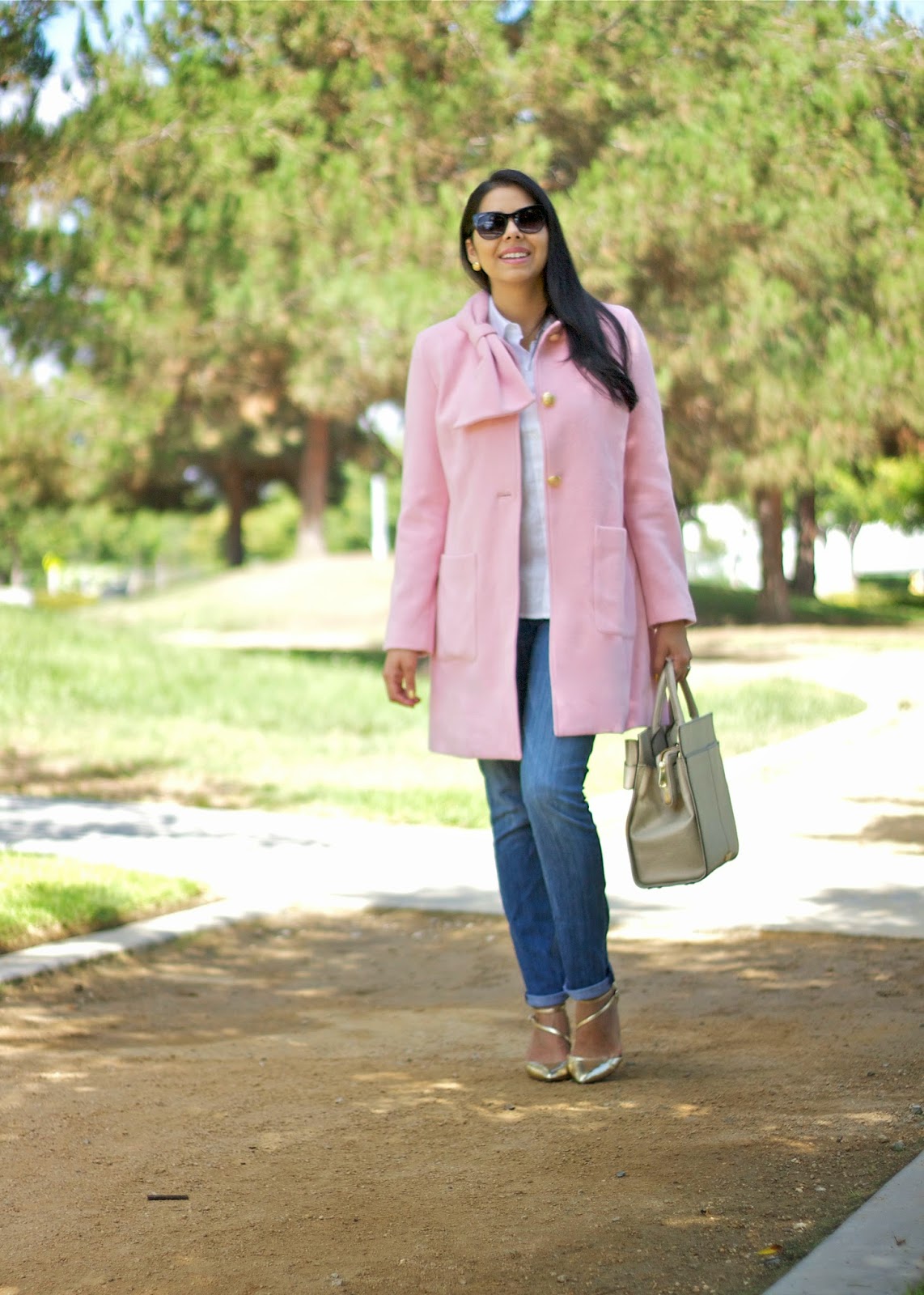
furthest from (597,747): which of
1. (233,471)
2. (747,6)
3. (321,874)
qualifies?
(233,471)

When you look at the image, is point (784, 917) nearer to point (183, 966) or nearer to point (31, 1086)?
point (183, 966)

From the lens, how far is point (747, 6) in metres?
17.4

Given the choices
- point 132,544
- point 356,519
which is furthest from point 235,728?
point 132,544

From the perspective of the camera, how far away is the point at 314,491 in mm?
40312

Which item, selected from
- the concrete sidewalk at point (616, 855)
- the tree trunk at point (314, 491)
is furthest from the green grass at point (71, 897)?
the tree trunk at point (314, 491)

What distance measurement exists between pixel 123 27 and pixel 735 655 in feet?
32.6

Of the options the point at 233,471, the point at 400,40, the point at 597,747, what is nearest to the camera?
the point at 597,747

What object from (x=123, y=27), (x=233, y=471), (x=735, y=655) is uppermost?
(x=123, y=27)

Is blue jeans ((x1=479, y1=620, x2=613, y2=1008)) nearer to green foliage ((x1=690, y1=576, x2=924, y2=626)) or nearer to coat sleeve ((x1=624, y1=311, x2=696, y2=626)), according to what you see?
coat sleeve ((x1=624, y1=311, x2=696, y2=626))

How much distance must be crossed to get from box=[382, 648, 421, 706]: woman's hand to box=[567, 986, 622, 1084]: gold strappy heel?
81 centimetres

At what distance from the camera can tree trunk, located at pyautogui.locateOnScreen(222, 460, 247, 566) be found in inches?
1786

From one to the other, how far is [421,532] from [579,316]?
1.97 feet

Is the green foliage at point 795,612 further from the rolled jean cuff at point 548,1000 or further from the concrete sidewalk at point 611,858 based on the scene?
the rolled jean cuff at point 548,1000

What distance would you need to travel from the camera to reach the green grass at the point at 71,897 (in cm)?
553
